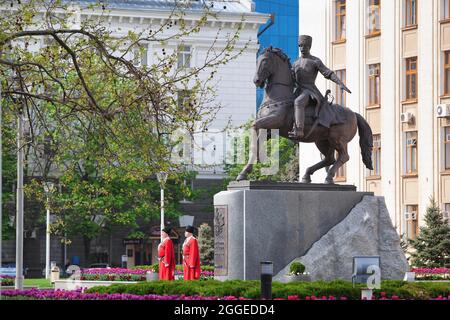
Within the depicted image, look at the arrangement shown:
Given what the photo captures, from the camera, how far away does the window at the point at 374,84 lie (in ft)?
195

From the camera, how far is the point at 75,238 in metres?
75.9

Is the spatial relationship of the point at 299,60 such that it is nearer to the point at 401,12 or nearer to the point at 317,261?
the point at 317,261

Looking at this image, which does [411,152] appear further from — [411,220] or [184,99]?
[184,99]

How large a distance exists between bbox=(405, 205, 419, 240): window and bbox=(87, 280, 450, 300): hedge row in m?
28.6

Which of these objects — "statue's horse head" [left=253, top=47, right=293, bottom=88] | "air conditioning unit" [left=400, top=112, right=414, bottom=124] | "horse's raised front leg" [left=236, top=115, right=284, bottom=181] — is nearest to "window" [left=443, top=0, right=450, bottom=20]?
"air conditioning unit" [left=400, top=112, right=414, bottom=124]

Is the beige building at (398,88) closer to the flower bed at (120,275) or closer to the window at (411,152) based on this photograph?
the window at (411,152)

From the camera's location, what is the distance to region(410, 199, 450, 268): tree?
48.8 metres

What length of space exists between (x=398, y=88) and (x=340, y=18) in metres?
5.77

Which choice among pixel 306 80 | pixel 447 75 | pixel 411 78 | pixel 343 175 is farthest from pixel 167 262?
pixel 343 175

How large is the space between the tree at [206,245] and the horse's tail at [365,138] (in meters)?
28.5

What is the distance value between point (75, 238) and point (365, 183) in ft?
68.9

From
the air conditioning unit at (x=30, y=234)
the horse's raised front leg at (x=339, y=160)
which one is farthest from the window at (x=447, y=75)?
the air conditioning unit at (x=30, y=234)

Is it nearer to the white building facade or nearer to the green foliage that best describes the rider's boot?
the green foliage
